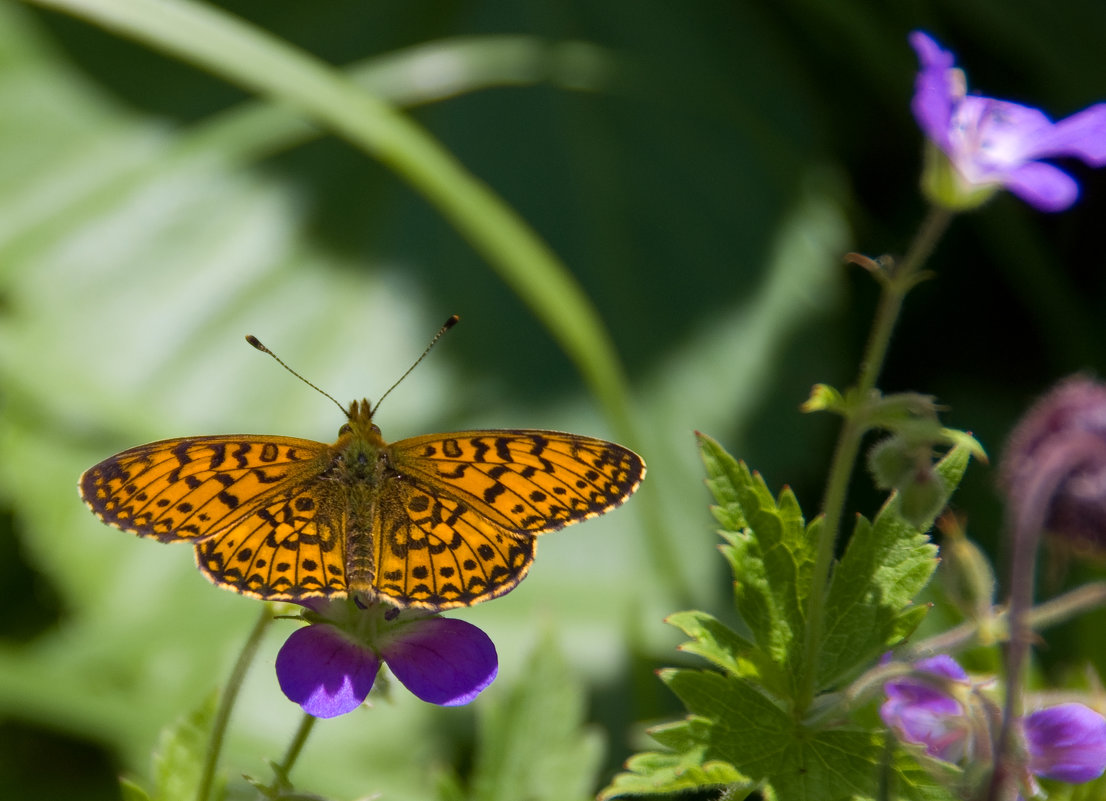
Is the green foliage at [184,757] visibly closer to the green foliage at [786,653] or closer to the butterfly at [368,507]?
the butterfly at [368,507]

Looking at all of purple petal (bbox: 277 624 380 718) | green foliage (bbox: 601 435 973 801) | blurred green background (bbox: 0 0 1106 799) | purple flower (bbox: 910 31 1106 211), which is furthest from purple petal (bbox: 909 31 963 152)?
blurred green background (bbox: 0 0 1106 799)

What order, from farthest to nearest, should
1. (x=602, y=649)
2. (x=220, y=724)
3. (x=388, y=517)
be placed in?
(x=602, y=649), (x=388, y=517), (x=220, y=724)

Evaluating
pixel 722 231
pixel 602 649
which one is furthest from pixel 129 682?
pixel 722 231

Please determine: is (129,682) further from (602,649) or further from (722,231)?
(722,231)

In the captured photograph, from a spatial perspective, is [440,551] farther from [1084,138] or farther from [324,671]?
[1084,138]

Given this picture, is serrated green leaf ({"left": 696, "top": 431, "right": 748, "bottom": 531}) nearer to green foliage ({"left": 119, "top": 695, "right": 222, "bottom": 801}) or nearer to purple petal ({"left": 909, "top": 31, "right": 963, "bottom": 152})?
purple petal ({"left": 909, "top": 31, "right": 963, "bottom": 152})

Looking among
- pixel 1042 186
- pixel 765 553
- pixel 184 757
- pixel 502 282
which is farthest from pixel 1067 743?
pixel 502 282
